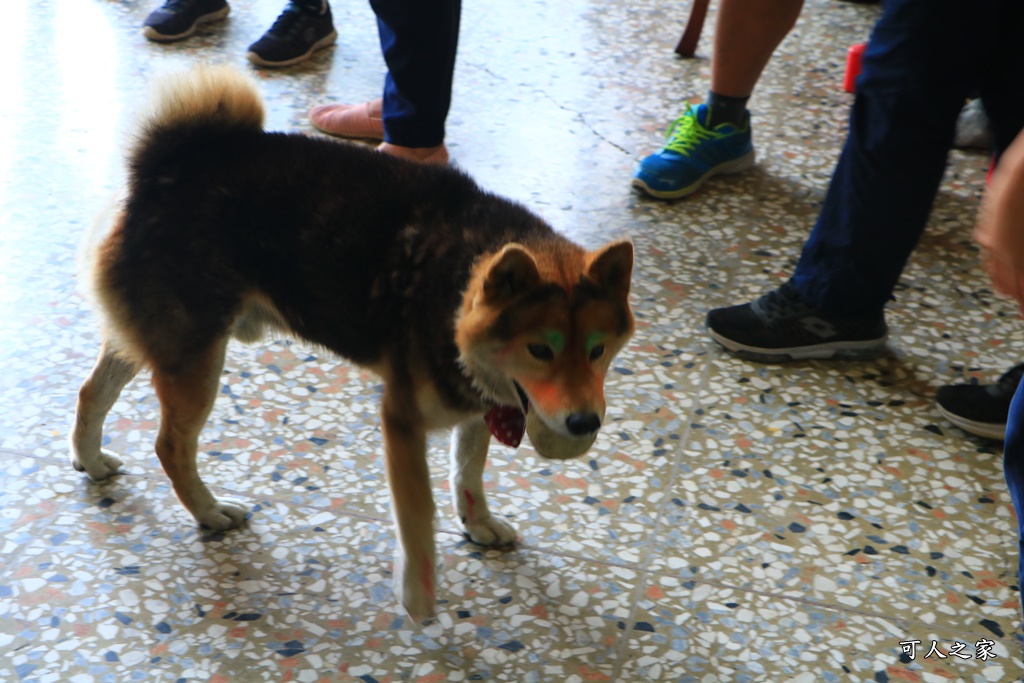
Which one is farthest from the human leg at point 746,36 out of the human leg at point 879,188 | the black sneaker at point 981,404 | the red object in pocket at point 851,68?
the black sneaker at point 981,404

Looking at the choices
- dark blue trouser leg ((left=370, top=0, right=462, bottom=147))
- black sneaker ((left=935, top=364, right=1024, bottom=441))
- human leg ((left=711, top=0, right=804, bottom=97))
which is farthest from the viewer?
human leg ((left=711, top=0, right=804, bottom=97))

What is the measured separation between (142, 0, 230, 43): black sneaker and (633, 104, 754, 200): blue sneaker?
177 centimetres

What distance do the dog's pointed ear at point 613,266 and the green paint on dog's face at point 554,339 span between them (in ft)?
0.33

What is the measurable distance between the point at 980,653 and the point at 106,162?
2.42 metres

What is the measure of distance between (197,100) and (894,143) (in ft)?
4.21

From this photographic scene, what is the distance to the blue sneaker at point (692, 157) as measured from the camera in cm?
264

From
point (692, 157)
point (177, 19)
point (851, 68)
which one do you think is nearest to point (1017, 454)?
point (692, 157)

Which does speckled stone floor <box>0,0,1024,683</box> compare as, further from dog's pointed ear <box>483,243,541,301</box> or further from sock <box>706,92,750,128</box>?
dog's pointed ear <box>483,243,541,301</box>

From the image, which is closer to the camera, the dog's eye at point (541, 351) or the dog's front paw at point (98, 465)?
the dog's eye at point (541, 351)

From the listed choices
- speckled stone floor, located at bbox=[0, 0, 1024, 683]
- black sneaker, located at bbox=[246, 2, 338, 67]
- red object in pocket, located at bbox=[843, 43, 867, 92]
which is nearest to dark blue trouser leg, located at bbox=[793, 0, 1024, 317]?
speckled stone floor, located at bbox=[0, 0, 1024, 683]

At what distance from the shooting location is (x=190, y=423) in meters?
1.49

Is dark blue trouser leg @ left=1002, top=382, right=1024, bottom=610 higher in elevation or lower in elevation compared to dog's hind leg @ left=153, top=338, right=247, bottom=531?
higher

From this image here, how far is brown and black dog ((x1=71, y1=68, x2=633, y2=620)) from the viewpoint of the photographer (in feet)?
4.31

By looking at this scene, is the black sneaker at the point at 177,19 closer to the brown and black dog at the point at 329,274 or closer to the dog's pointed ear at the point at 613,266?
the brown and black dog at the point at 329,274
